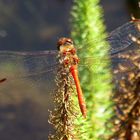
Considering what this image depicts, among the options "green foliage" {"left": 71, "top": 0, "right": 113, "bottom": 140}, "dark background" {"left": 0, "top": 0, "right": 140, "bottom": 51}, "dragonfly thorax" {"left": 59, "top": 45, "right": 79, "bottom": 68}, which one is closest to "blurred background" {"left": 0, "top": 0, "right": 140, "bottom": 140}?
"dark background" {"left": 0, "top": 0, "right": 140, "bottom": 51}

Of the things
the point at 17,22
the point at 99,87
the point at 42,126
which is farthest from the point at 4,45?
the point at 99,87

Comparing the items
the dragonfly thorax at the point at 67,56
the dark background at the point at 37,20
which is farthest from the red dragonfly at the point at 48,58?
the dark background at the point at 37,20

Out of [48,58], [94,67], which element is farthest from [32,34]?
[48,58]

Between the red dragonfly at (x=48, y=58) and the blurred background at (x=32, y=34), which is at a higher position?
the blurred background at (x=32, y=34)

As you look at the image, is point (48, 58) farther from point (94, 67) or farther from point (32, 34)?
point (32, 34)

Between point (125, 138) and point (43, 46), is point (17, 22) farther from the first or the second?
point (125, 138)

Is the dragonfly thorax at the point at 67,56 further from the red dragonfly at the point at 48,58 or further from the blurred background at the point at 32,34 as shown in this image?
the blurred background at the point at 32,34

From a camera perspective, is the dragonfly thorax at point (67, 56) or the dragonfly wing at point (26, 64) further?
the dragonfly wing at point (26, 64)
